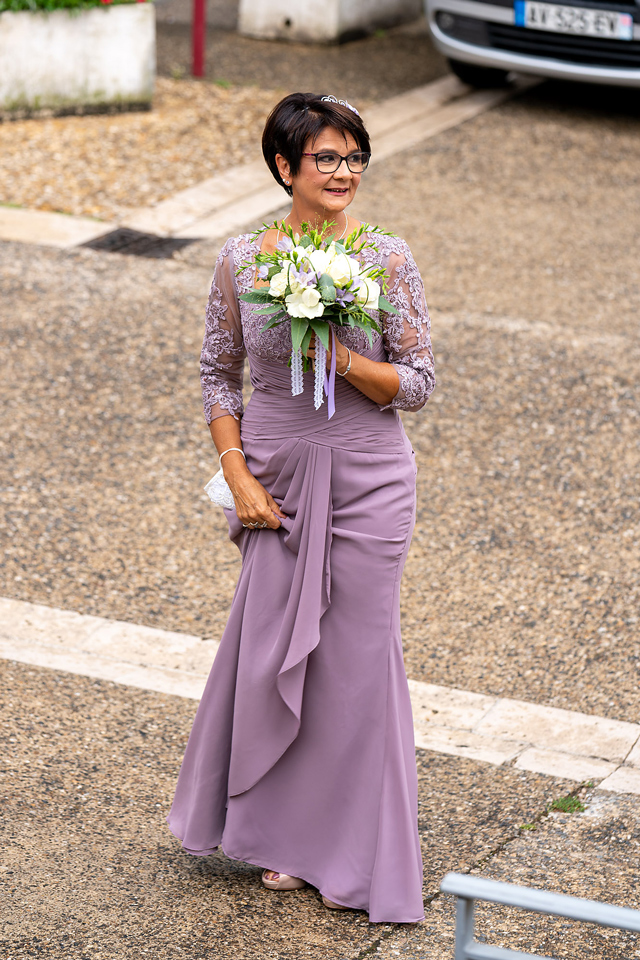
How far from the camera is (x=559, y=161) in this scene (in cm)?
981

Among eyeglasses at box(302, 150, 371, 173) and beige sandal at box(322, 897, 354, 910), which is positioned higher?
eyeglasses at box(302, 150, 371, 173)

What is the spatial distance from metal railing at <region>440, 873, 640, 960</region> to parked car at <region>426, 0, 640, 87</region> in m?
8.99

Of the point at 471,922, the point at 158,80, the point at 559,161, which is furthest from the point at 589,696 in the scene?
the point at 158,80

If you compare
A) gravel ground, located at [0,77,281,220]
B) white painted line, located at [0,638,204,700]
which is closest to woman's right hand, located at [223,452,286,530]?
white painted line, located at [0,638,204,700]

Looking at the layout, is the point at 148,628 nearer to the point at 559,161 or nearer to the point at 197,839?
the point at 197,839

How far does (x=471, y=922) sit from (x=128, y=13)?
29.4ft

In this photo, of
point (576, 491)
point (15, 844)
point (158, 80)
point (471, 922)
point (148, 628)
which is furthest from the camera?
point (158, 80)

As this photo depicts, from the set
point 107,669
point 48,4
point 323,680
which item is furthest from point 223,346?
point 48,4

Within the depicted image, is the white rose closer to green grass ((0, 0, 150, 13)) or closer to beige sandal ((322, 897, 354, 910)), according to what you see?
beige sandal ((322, 897, 354, 910))

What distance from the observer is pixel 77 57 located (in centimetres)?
978

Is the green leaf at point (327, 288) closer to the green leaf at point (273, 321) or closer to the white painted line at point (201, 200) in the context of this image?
the green leaf at point (273, 321)

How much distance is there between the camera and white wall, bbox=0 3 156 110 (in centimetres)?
947

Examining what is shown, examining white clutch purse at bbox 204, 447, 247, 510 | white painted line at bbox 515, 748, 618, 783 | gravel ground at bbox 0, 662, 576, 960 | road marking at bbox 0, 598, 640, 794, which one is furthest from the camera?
road marking at bbox 0, 598, 640, 794

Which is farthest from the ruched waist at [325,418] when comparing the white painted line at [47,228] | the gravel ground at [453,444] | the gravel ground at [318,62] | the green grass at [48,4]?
the gravel ground at [318,62]
